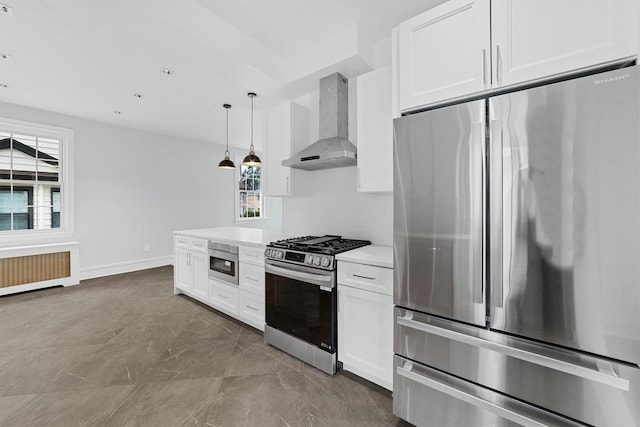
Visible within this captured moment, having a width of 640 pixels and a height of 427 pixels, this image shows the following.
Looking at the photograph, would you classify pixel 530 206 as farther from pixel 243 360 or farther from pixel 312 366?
pixel 243 360

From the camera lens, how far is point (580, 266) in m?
1.11

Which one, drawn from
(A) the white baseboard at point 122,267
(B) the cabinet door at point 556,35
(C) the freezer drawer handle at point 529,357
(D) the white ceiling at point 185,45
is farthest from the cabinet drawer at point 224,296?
(A) the white baseboard at point 122,267

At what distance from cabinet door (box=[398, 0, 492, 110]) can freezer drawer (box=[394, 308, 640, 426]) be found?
1.22 m

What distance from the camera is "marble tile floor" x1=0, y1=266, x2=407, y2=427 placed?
177 cm

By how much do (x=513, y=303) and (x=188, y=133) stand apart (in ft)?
20.4

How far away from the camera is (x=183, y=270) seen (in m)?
3.84

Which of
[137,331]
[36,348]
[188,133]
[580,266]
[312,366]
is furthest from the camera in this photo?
[188,133]

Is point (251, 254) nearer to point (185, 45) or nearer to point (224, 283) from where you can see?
point (224, 283)

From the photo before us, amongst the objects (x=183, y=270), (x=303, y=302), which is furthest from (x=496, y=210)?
(x=183, y=270)

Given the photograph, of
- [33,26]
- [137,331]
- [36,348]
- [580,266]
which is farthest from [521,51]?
[36,348]

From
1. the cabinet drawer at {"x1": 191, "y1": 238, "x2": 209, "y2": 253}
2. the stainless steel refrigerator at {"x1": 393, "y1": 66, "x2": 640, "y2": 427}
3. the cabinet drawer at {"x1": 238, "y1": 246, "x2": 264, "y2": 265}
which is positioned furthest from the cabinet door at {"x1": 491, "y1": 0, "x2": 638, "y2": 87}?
the cabinet drawer at {"x1": 191, "y1": 238, "x2": 209, "y2": 253}

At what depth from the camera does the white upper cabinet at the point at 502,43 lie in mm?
1100

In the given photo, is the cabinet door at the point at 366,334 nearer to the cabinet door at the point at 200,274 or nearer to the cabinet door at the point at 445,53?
the cabinet door at the point at 445,53

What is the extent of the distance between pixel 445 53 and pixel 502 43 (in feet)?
0.85
